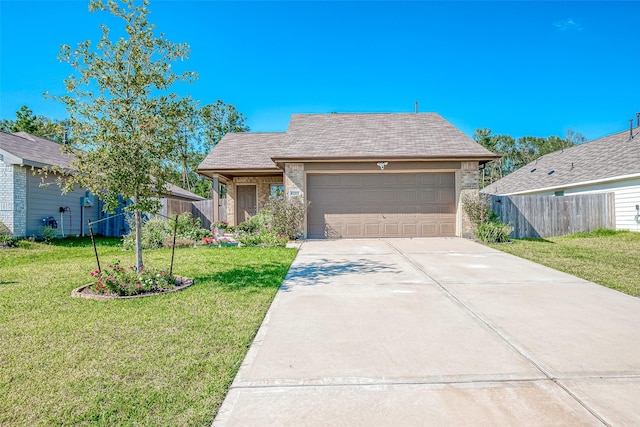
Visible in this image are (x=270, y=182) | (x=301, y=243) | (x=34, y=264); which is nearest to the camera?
(x=34, y=264)

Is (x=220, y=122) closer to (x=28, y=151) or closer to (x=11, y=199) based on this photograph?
(x=28, y=151)

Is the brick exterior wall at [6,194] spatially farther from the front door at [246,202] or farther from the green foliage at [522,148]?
the green foliage at [522,148]

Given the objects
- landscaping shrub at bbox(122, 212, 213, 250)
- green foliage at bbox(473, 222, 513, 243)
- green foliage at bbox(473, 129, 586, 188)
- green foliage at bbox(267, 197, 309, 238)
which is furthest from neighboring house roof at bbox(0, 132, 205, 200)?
green foliage at bbox(473, 129, 586, 188)

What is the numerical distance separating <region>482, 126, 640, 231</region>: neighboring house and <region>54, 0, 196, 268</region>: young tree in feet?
52.3

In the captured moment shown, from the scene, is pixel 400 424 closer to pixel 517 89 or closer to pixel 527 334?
pixel 527 334

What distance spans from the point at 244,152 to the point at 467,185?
9.78 m

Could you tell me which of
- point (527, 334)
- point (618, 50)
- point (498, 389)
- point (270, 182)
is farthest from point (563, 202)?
point (498, 389)

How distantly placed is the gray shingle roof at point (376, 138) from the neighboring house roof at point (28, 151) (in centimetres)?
762

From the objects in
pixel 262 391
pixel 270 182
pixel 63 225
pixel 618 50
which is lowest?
pixel 262 391

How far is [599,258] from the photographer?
8336 millimetres

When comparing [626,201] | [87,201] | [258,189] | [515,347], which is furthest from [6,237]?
[626,201]

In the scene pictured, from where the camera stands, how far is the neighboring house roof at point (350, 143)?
12.2 metres

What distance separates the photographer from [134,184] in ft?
18.0

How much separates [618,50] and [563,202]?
30.0 ft
